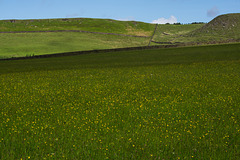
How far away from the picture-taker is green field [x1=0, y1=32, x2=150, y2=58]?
82625 mm

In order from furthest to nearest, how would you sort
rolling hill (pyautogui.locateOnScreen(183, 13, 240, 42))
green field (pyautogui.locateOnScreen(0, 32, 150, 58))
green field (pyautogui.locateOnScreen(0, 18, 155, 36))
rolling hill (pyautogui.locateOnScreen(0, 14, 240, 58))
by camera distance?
Answer: green field (pyautogui.locateOnScreen(0, 18, 155, 36))
rolling hill (pyautogui.locateOnScreen(183, 13, 240, 42))
rolling hill (pyautogui.locateOnScreen(0, 14, 240, 58))
green field (pyautogui.locateOnScreen(0, 32, 150, 58))

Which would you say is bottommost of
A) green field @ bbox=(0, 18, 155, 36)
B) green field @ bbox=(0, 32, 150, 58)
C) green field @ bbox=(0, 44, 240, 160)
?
green field @ bbox=(0, 44, 240, 160)

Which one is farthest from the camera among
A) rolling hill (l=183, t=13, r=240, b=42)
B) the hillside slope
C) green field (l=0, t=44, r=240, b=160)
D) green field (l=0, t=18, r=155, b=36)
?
green field (l=0, t=18, r=155, b=36)

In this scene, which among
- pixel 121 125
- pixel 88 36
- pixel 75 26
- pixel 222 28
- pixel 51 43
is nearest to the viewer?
pixel 121 125

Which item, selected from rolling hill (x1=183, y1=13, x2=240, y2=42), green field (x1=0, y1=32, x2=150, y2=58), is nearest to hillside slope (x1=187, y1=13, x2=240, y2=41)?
rolling hill (x1=183, y1=13, x2=240, y2=42)

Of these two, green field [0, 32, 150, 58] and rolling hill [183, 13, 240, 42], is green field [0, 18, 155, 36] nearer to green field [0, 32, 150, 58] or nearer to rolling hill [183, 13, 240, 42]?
green field [0, 32, 150, 58]

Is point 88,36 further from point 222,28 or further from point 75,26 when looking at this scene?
point 222,28

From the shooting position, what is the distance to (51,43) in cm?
9794

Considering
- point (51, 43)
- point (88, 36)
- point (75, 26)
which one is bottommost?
point (51, 43)

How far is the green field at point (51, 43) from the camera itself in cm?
8262

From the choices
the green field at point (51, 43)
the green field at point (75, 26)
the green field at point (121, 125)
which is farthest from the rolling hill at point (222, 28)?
the green field at point (121, 125)

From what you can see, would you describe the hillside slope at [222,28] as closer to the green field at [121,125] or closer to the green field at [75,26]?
the green field at [75,26]

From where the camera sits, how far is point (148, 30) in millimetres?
154375

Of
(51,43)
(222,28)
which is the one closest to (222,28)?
(222,28)
